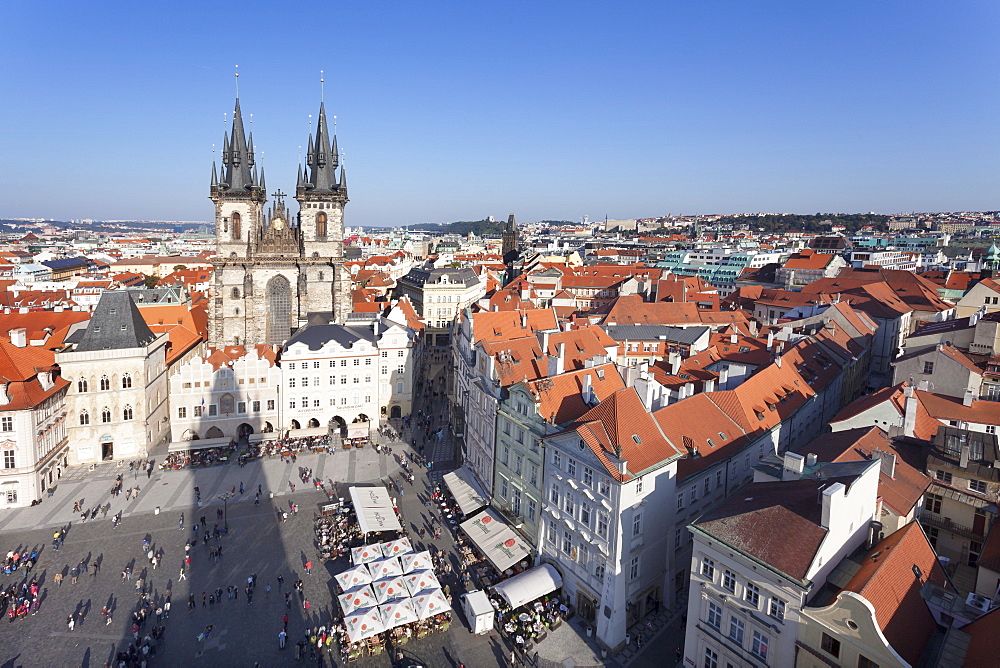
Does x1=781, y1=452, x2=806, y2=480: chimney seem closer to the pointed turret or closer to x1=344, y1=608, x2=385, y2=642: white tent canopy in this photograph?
x1=344, y1=608, x2=385, y2=642: white tent canopy

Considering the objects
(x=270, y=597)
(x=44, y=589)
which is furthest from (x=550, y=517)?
(x=44, y=589)

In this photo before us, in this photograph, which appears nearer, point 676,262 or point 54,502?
point 54,502

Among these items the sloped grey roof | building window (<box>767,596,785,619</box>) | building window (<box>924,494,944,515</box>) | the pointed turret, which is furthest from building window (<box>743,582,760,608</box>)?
the pointed turret

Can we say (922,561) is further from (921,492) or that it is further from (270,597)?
(270,597)

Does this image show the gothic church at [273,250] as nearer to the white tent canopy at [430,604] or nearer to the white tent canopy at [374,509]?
the white tent canopy at [374,509]

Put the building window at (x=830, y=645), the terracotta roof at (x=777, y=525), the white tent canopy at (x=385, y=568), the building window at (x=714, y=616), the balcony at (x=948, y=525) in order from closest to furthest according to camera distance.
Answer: the building window at (x=830, y=645) → the terracotta roof at (x=777, y=525) → the building window at (x=714, y=616) → the balcony at (x=948, y=525) → the white tent canopy at (x=385, y=568)

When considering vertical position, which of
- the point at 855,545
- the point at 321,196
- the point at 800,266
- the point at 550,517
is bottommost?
the point at 550,517

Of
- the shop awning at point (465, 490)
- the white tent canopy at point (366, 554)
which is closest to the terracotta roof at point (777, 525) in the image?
the white tent canopy at point (366, 554)
